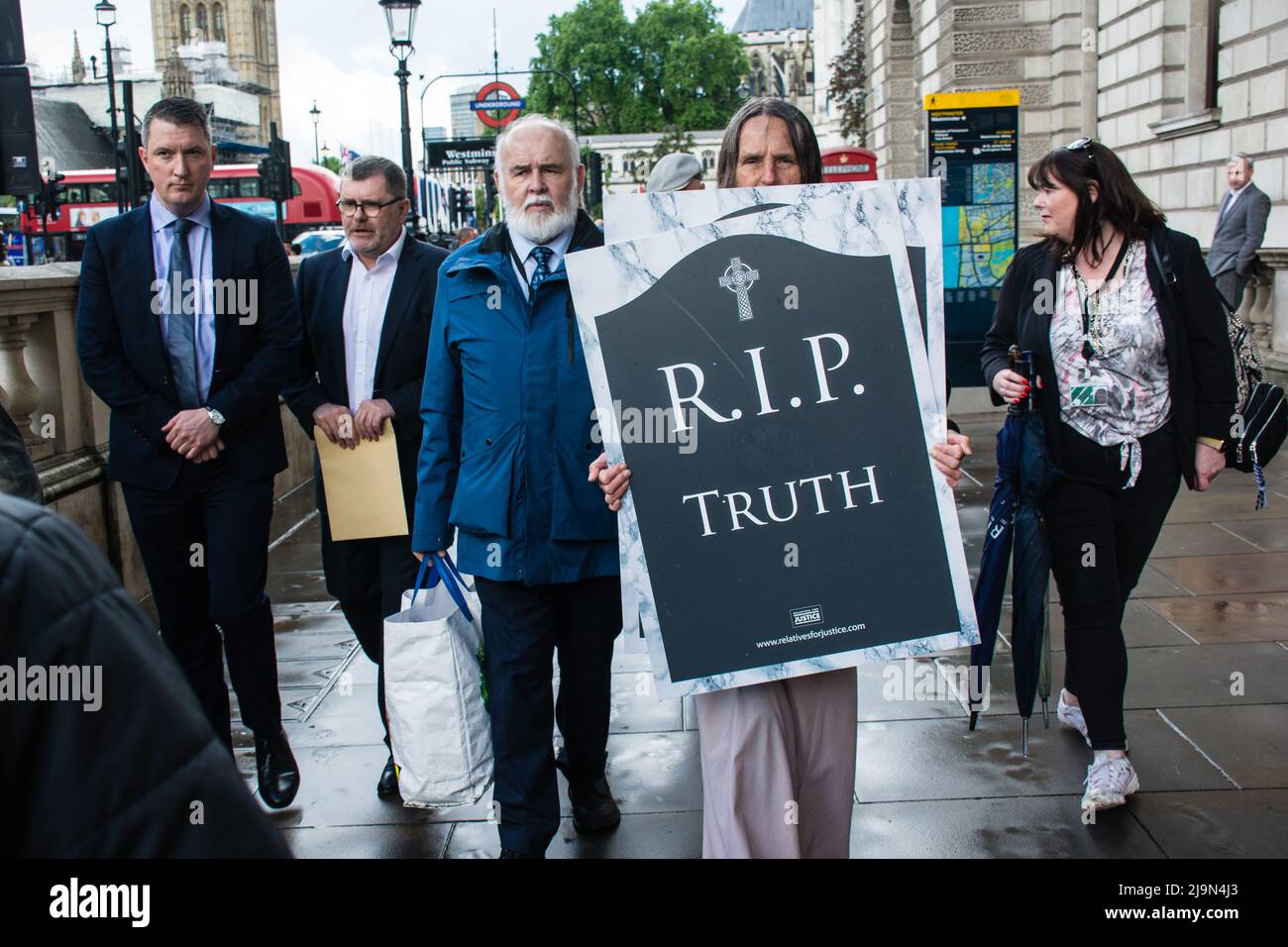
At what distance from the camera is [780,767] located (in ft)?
10.1

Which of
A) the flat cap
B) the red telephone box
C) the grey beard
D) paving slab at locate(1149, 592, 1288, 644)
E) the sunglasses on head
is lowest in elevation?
paving slab at locate(1149, 592, 1288, 644)

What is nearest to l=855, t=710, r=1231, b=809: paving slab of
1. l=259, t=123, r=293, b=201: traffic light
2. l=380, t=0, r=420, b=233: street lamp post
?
l=380, t=0, r=420, b=233: street lamp post

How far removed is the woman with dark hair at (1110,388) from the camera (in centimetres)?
416

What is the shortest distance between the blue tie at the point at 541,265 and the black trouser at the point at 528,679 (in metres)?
0.85

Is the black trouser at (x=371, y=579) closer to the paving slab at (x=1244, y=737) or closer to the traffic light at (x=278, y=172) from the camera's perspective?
the paving slab at (x=1244, y=737)

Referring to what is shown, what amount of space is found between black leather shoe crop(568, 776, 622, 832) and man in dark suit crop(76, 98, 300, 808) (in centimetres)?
103

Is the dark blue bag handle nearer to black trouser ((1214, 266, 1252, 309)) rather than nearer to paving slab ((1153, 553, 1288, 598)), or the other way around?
paving slab ((1153, 553, 1288, 598))

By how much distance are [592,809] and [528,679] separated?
0.70 m

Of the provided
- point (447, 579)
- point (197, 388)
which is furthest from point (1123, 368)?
point (197, 388)

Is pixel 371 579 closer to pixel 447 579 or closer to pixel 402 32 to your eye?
pixel 447 579

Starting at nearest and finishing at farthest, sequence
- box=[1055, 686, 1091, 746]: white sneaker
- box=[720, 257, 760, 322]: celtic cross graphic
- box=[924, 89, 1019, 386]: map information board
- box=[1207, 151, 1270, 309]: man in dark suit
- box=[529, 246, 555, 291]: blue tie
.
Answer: box=[720, 257, 760, 322]: celtic cross graphic
box=[529, 246, 555, 291]: blue tie
box=[1055, 686, 1091, 746]: white sneaker
box=[924, 89, 1019, 386]: map information board
box=[1207, 151, 1270, 309]: man in dark suit

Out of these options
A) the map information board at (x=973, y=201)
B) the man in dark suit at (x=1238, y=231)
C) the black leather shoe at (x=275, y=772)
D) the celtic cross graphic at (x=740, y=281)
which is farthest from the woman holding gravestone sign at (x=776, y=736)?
the man in dark suit at (x=1238, y=231)

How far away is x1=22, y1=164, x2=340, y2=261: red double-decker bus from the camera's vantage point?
178ft
